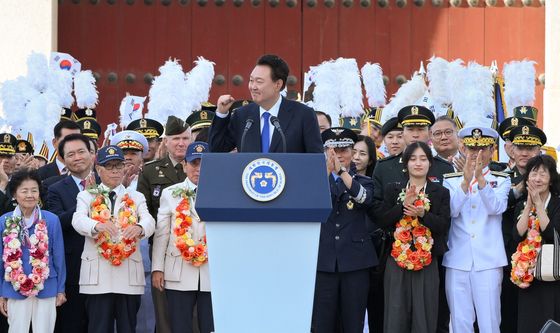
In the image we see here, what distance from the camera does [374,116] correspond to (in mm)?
11055

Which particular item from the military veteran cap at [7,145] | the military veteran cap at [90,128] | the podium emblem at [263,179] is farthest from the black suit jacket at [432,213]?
the military veteran cap at [7,145]

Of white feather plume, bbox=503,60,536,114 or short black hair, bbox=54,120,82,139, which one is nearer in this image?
short black hair, bbox=54,120,82,139

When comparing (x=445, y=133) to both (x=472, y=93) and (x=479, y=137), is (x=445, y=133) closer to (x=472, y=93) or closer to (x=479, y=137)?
(x=479, y=137)

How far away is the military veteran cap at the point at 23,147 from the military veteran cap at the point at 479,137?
136 inches

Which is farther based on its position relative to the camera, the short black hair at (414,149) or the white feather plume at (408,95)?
the white feather plume at (408,95)

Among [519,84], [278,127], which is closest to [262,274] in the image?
[278,127]

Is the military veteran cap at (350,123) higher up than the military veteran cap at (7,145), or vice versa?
the military veteran cap at (350,123)

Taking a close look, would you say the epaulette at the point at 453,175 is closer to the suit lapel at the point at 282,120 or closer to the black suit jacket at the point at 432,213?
the black suit jacket at the point at 432,213

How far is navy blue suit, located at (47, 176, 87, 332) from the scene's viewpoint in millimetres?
8844

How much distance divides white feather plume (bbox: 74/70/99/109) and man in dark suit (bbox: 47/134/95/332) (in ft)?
5.93

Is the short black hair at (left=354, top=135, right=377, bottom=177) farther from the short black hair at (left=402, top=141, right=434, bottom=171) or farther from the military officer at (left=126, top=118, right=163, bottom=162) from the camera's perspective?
the military officer at (left=126, top=118, right=163, bottom=162)

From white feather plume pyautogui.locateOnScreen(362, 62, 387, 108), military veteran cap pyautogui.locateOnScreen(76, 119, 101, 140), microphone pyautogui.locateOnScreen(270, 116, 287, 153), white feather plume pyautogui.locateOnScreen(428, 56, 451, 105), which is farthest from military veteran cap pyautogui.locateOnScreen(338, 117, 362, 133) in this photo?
microphone pyautogui.locateOnScreen(270, 116, 287, 153)

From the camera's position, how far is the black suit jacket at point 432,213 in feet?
28.4

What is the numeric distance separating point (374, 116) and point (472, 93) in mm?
1111
